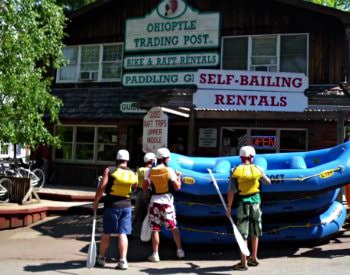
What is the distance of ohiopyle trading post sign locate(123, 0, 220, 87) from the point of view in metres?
16.2

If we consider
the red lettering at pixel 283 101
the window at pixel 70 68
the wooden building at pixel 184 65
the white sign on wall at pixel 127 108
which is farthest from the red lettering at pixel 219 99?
the window at pixel 70 68

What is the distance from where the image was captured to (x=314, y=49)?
1497 centimetres

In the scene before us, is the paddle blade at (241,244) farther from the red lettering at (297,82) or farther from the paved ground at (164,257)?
the red lettering at (297,82)

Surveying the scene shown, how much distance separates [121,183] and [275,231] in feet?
9.34

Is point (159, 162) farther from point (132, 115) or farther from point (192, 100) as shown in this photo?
point (132, 115)

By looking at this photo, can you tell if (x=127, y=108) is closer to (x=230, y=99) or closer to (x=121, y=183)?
(x=230, y=99)

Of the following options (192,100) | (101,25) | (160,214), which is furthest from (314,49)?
(160,214)

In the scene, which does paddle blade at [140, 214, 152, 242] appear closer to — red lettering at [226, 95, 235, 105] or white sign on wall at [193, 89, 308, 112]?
white sign on wall at [193, 89, 308, 112]

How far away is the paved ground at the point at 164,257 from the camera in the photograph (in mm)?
7332

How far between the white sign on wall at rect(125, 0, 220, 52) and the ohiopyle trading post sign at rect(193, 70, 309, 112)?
5.74 meters

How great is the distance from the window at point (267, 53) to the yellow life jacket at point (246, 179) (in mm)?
8322

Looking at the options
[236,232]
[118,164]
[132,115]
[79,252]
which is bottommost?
[79,252]

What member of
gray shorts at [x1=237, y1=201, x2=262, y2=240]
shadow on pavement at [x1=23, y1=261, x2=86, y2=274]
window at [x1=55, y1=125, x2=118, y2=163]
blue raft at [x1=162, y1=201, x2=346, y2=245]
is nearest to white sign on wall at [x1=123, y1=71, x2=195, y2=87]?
window at [x1=55, y1=125, x2=118, y2=163]

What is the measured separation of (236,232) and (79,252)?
2.90 m
